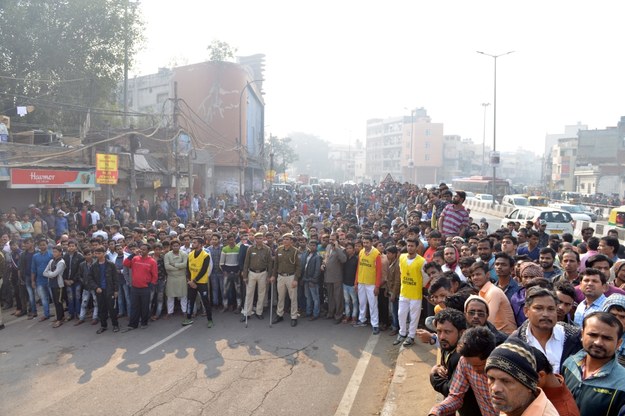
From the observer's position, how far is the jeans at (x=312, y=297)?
10.0m

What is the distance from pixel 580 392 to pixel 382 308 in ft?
20.6

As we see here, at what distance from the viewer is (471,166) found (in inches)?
3890

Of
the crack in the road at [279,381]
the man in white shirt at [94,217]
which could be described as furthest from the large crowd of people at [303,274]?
the man in white shirt at [94,217]

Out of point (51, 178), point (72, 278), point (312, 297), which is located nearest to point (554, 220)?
point (312, 297)

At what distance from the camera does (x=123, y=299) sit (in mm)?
10125

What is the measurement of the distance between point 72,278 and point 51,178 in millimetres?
9336

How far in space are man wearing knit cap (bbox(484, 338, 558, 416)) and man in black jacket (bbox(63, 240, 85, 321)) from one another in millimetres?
9430

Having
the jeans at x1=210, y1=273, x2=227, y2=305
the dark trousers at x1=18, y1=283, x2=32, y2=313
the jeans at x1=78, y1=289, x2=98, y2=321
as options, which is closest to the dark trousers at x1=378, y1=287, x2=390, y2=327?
the jeans at x1=210, y1=273, x2=227, y2=305

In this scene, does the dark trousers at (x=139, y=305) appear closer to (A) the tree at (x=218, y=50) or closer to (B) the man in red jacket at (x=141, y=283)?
(B) the man in red jacket at (x=141, y=283)

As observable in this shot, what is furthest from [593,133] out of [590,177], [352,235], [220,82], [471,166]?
[352,235]

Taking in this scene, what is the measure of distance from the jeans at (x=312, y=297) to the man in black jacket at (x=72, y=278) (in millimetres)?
4824

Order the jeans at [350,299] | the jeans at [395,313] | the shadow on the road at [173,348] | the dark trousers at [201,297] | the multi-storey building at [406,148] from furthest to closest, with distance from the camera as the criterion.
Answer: the multi-storey building at [406,148]
the jeans at [350,299]
the dark trousers at [201,297]
the jeans at [395,313]
the shadow on the road at [173,348]

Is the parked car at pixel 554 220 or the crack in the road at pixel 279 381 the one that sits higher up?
the parked car at pixel 554 220

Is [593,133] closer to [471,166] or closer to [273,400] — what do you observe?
[471,166]
